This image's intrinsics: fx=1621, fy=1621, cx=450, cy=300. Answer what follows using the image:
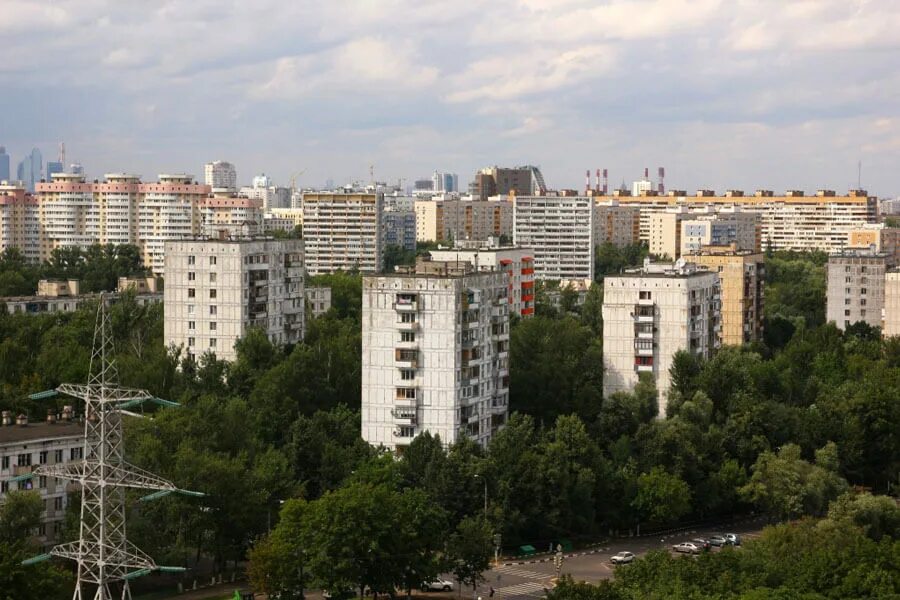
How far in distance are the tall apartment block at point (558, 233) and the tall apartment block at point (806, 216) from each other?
1274 inches

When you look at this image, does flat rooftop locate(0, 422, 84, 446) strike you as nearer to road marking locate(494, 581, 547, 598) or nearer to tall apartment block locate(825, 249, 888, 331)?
road marking locate(494, 581, 547, 598)

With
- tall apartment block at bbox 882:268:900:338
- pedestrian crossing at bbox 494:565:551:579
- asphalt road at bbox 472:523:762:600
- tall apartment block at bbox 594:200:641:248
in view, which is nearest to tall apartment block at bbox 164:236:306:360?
asphalt road at bbox 472:523:762:600

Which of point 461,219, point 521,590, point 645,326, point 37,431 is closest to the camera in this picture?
point 521,590

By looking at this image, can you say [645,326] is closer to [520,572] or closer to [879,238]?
[520,572]

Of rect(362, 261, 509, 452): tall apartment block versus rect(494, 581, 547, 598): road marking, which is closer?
rect(494, 581, 547, 598): road marking

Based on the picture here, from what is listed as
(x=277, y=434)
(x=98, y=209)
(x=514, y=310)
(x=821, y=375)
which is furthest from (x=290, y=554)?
(x=98, y=209)

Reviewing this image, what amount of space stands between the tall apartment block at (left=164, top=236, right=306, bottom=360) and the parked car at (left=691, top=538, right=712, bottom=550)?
831 inches

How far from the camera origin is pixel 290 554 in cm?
4081

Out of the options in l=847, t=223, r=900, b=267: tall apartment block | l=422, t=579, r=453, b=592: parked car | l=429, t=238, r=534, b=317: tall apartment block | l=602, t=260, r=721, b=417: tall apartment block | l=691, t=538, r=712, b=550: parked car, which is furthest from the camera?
l=847, t=223, r=900, b=267: tall apartment block

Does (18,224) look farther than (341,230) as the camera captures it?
Yes

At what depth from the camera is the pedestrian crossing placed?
4528 cm

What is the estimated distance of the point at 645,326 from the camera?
61375 mm

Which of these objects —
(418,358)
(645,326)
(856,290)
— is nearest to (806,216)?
(856,290)

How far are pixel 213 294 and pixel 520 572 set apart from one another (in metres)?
23.2
